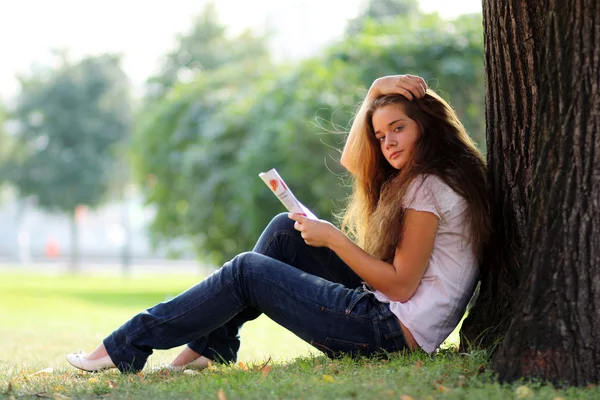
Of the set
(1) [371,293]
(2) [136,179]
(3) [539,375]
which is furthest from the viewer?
(2) [136,179]

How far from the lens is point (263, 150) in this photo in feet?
49.4

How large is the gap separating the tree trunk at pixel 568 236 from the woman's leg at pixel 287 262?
1.09 metres

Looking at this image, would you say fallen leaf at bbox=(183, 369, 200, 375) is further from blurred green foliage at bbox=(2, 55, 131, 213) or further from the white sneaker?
blurred green foliage at bbox=(2, 55, 131, 213)

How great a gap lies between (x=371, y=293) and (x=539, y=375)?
920 millimetres

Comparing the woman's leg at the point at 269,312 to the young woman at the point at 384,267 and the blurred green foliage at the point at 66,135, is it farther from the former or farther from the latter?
the blurred green foliage at the point at 66,135

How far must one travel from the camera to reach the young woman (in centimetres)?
352

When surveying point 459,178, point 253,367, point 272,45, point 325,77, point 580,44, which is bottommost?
point 253,367

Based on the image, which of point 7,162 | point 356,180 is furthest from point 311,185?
point 7,162

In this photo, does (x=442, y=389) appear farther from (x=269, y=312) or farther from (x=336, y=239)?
(x=269, y=312)

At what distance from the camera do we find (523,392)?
2.82 metres

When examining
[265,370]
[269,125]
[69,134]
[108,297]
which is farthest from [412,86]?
[69,134]

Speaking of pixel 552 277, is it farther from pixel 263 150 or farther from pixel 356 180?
pixel 263 150

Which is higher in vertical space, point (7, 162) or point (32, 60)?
point (32, 60)

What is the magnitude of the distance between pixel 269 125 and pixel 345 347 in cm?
1152
